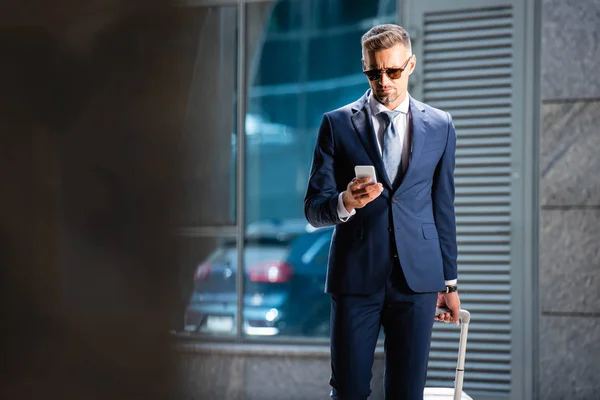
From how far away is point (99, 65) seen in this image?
1.25 ft

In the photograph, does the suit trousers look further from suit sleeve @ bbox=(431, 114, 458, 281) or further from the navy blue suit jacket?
→ suit sleeve @ bbox=(431, 114, 458, 281)

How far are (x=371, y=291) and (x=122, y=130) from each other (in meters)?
1.93

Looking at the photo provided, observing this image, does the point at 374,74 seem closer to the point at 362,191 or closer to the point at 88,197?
the point at 362,191

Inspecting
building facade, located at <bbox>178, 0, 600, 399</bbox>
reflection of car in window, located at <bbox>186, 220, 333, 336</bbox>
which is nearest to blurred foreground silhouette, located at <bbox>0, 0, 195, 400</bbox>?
building facade, located at <bbox>178, 0, 600, 399</bbox>

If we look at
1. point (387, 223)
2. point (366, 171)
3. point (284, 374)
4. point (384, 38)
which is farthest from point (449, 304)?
point (284, 374)

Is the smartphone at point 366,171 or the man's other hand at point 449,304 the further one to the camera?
the man's other hand at point 449,304

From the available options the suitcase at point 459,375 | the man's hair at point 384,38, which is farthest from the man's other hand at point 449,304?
the man's hair at point 384,38

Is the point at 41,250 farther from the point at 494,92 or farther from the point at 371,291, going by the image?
the point at 494,92

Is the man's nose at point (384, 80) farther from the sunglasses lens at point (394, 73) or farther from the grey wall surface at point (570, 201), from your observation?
the grey wall surface at point (570, 201)

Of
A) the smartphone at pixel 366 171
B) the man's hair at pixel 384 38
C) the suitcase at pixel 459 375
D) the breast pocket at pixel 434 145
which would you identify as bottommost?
the suitcase at pixel 459 375

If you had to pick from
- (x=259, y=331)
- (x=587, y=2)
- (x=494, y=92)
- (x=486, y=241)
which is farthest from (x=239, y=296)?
(x=587, y=2)

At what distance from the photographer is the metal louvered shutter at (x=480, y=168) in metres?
4.46

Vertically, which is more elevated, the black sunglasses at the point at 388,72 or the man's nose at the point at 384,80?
the black sunglasses at the point at 388,72

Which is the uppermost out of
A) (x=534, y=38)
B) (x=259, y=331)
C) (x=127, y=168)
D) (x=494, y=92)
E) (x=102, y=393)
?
(x=534, y=38)
